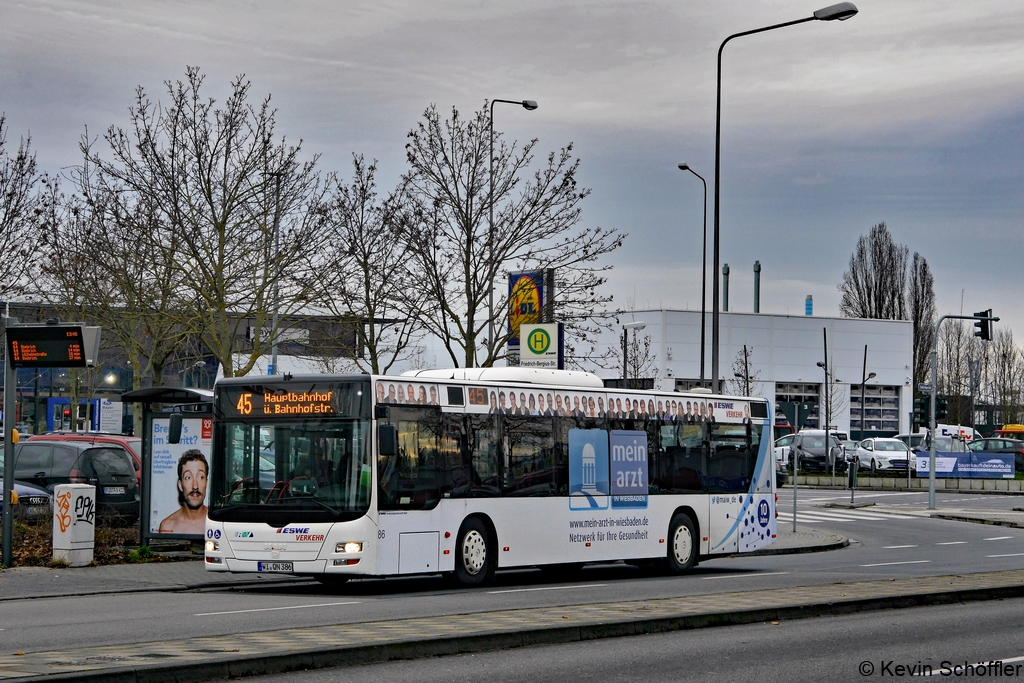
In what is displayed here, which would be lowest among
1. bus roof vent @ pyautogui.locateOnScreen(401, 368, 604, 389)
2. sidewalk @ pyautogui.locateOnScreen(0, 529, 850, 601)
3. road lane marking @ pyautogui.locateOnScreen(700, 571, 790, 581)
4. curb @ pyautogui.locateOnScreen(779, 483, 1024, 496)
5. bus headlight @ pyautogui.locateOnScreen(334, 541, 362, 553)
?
curb @ pyautogui.locateOnScreen(779, 483, 1024, 496)

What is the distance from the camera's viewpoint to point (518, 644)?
421 inches

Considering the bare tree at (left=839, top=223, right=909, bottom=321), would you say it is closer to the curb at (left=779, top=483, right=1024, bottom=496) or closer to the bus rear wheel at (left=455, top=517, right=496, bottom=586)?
the curb at (left=779, top=483, right=1024, bottom=496)

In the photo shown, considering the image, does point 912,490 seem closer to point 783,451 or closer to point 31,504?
point 783,451

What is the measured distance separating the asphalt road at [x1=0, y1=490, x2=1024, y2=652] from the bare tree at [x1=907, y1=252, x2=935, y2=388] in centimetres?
6886

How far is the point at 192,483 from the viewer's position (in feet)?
65.7

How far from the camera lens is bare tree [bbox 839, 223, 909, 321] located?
9412 centimetres

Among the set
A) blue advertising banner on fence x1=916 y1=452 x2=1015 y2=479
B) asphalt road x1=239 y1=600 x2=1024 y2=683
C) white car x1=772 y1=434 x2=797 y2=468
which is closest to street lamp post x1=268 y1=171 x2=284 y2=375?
asphalt road x1=239 y1=600 x2=1024 y2=683

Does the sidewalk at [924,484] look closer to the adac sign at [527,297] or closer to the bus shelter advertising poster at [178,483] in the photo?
the adac sign at [527,297]

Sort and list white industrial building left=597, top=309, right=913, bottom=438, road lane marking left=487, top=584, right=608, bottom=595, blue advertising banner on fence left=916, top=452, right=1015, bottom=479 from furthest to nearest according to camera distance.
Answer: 1. white industrial building left=597, top=309, right=913, bottom=438
2. blue advertising banner on fence left=916, top=452, right=1015, bottom=479
3. road lane marking left=487, top=584, right=608, bottom=595

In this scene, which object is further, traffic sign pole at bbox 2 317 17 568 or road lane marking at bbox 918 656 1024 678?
traffic sign pole at bbox 2 317 17 568

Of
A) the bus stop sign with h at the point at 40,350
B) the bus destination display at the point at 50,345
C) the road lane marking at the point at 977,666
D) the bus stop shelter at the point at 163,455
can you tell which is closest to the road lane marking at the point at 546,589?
the bus stop shelter at the point at 163,455

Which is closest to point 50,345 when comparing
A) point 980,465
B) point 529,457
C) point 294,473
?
point 294,473

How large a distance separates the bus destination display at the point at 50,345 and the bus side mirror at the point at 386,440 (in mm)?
4751

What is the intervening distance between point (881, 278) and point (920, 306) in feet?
11.1
